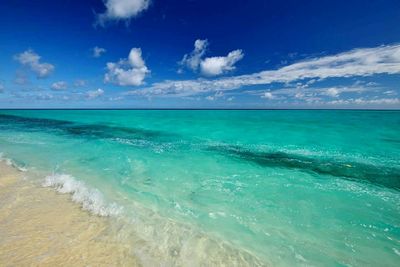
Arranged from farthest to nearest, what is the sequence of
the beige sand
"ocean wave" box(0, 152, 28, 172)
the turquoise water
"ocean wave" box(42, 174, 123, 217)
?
"ocean wave" box(0, 152, 28, 172) < "ocean wave" box(42, 174, 123, 217) < the turquoise water < the beige sand

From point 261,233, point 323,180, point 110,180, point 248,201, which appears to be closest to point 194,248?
point 261,233

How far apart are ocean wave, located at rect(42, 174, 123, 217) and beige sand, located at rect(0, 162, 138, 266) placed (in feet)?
0.80

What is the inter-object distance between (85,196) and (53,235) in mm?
2171

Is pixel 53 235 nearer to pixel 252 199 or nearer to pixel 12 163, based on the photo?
pixel 252 199

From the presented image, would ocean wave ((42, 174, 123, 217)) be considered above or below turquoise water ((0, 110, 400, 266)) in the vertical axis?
above

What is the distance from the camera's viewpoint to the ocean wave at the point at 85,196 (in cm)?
614

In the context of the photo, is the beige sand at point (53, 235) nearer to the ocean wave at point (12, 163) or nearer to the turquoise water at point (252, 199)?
the turquoise water at point (252, 199)

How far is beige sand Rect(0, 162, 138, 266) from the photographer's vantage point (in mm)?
4109

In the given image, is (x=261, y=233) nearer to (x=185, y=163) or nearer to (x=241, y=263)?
(x=241, y=263)

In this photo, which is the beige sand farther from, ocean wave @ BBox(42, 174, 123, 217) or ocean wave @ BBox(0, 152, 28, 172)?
ocean wave @ BBox(0, 152, 28, 172)

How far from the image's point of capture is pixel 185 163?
12375mm

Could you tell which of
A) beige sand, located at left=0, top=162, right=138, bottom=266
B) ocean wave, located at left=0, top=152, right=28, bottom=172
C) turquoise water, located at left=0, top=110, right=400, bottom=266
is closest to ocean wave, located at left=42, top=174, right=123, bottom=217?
turquoise water, located at left=0, top=110, right=400, bottom=266

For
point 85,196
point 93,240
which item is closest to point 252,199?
point 93,240

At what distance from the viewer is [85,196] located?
689cm
